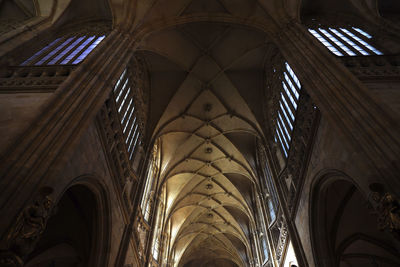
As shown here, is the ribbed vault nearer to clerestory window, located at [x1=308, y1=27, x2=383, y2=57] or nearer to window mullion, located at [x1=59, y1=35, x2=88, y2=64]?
window mullion, located at [x1=59, y1=35, x2=88, y2=64]

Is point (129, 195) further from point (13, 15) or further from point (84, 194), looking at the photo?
point (13, 15)

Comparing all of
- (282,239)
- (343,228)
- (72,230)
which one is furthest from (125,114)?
(343,228)

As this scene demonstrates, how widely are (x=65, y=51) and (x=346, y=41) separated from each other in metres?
11.7

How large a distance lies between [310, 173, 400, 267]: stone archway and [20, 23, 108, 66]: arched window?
1022 cm

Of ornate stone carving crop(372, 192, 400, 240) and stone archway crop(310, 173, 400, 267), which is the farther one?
stone archway crop(310, 173, 400, 267)

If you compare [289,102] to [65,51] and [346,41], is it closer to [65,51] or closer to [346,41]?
[346,41]

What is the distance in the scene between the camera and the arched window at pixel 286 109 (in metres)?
11.5

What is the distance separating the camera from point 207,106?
1764cm

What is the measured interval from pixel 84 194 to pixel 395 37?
13.0 m

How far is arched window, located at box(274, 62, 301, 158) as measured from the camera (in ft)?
37.8

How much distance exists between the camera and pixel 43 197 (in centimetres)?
489

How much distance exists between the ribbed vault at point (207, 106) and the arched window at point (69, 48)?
2.27 meters

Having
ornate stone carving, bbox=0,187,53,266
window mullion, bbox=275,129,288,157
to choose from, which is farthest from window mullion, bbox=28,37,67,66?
window mullion, bbox=275,129,288,157

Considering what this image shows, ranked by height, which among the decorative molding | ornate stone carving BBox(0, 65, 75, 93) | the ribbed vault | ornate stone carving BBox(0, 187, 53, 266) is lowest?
ornate stone carving BBox(0, 187, 53, 266)
